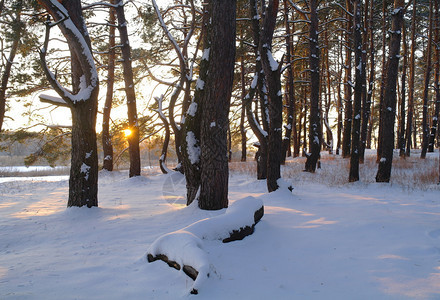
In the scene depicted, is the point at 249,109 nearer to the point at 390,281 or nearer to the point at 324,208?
the point at 324,208

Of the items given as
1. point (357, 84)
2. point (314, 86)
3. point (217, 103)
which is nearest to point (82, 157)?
point (217, 103)

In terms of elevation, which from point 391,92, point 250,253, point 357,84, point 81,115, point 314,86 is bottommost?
point 250,253

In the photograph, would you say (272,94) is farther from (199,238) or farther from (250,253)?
(199,238)

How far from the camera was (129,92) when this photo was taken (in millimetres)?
11625

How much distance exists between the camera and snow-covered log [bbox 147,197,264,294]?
9.16ft

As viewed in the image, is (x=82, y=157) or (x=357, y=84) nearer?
(x=82, y=157)

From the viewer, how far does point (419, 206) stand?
551 centimetres

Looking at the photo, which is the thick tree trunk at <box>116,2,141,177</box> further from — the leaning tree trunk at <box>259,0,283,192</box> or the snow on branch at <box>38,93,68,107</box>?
the leaning tree trunk at <box>259,0,283,192</box>

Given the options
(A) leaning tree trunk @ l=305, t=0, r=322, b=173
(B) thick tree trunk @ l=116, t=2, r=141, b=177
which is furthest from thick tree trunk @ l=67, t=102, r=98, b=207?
(A) leaning tree trunk @ l=305, t=0, r=322, b=173

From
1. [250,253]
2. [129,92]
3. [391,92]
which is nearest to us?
[250,253]

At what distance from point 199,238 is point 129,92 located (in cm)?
968

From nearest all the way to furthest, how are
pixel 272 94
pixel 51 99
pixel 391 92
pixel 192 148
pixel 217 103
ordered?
pixel 217 103 → pixel 51 99 → pixel 192 148 → pixel 272 94 → pixel 391 92

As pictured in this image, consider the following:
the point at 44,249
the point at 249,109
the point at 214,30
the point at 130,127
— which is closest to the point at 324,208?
the point at 249,109

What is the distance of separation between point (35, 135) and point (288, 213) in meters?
14.0
